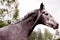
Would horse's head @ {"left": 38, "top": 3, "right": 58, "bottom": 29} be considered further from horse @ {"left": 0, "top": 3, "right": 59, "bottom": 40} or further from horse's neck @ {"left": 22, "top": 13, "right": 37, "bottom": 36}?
horse's neck @ {"left": 22, "top": 13, "right": 37, "bottom": 36}

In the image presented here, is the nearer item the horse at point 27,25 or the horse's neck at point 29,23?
the horse at point 27,25

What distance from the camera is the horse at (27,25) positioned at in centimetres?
962

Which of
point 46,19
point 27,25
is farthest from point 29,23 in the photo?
point 46,19

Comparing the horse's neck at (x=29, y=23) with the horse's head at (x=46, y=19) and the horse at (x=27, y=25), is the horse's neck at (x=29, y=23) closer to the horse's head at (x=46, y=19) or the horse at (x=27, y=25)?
the horse at (x=27, y=25)

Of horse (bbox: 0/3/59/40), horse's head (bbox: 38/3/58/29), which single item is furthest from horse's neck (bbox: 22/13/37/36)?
horse's head (bbox: 38/3/58/29)

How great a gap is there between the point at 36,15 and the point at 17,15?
10321 millimetres

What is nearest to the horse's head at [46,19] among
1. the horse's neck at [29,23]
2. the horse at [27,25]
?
the horse at [27,25]

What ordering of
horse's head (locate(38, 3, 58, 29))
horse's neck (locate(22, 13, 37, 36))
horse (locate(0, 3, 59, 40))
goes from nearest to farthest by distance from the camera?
horse (locate(0, 3, 59, 40)) < horse's neck (locate(22, 13, 37, 36)) < horse's head (locate(38, 3, 58, 29))

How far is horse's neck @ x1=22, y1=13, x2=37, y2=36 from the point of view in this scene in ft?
33.0

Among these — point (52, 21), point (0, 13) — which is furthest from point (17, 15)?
point (52, 21)

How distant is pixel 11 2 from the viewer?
21.8 m

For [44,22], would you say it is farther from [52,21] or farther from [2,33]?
[2,33]

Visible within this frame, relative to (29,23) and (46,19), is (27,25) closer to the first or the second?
(29,23)

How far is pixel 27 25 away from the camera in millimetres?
10125
